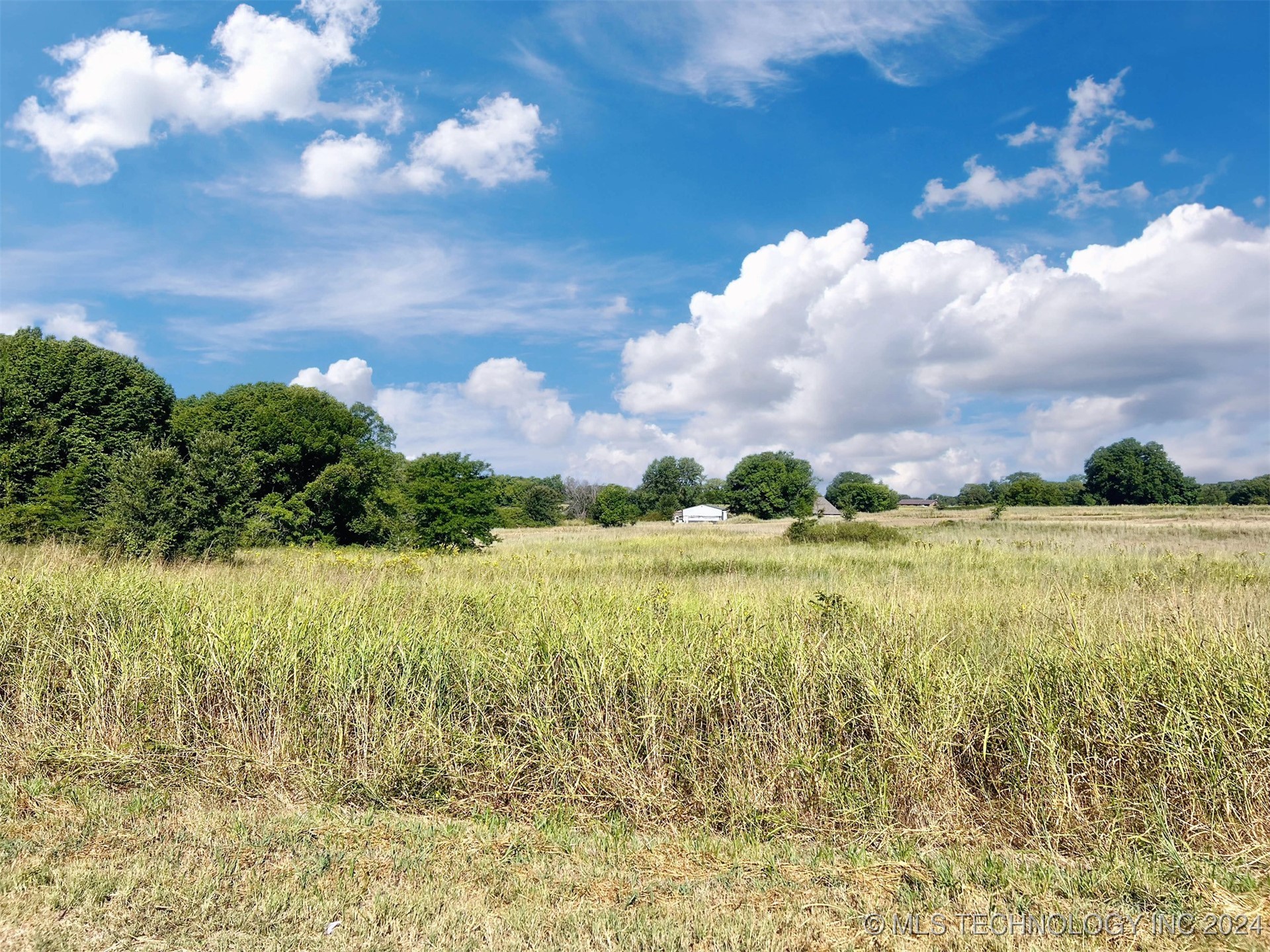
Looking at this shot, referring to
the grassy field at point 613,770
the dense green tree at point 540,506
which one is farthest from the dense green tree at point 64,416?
the dense green tree at point 540,506

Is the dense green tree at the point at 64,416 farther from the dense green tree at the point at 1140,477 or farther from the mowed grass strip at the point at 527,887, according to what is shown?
the dense green tree at the point at 1140,477

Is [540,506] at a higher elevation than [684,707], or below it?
higher

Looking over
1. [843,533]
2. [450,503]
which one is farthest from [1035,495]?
[450,503]

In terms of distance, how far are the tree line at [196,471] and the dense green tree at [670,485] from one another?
7983 centimetres

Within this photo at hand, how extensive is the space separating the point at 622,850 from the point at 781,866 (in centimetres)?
90

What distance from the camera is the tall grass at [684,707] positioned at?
4578 mm

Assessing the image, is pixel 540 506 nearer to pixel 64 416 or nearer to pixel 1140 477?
pixel 64 416

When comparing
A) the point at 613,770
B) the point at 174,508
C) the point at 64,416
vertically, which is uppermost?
the point at 64,416

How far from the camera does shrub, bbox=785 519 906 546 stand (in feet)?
104

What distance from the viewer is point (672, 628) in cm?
596

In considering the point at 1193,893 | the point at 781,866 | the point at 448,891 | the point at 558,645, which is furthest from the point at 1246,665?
the point at 448,891

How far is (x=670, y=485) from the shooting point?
129 meters

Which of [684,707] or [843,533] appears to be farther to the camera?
[843,533]

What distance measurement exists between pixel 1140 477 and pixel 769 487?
53578 mm
